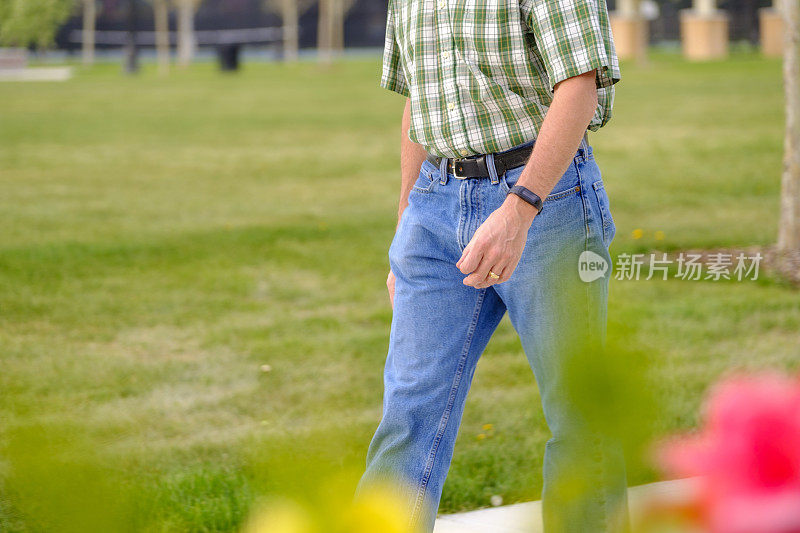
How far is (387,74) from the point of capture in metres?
2.65

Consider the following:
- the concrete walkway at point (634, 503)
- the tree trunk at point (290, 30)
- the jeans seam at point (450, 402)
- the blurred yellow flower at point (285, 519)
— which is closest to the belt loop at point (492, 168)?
the jeans seam at point (450, 402)

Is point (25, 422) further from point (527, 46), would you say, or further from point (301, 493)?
point (527, 46)

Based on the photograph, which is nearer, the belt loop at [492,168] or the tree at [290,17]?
the belt loop at [492,168]

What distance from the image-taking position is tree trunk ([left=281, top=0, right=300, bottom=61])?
1729 inches

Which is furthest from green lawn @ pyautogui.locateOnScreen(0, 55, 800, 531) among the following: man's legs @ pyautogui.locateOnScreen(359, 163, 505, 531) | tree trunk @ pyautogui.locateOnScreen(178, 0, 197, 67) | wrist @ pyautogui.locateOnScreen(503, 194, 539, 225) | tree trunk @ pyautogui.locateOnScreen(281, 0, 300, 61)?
tree trunk @ pyautogui.locateOnScreen(281, 0, 300, 61)

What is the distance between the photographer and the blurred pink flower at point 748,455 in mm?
411

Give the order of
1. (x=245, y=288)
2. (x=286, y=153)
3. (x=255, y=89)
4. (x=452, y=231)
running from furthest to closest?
(x=255, y=89) → (x=286, y=153) → (x=245, y=288) → (x=452, y=231)

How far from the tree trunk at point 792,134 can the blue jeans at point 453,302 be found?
482 cm

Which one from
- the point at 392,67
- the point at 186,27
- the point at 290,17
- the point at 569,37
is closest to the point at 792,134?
the point at 392,67

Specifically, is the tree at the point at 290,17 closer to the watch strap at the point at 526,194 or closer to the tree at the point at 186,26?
the tree at the point at 186,26

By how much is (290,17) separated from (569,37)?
143 ft

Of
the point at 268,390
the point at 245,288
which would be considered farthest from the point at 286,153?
the point at 268,390

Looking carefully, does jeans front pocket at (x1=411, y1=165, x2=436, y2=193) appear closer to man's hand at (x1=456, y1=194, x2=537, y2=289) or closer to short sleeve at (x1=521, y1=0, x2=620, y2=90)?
man's hand at (x1=456, y1=194, x2=537, y2=289)

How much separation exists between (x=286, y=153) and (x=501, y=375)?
9.16 metres
